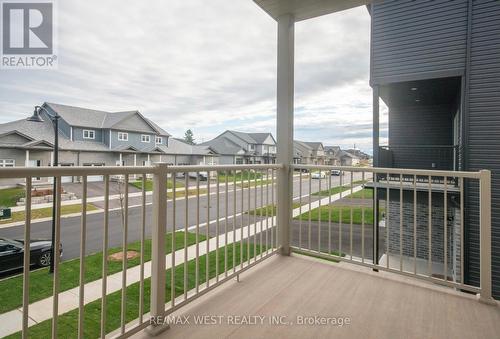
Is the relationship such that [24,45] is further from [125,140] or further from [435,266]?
[435,266]

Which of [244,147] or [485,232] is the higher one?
[244,147]

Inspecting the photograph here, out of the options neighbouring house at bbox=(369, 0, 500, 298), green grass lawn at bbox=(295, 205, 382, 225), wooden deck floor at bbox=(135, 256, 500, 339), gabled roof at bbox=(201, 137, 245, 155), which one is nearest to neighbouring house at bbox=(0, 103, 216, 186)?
gabled roof at bbox=(201, 137, 245, 155)

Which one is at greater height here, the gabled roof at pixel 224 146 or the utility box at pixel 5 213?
the gabled roof at pixel 224 146

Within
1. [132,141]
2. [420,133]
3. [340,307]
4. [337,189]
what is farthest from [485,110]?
[132,141]

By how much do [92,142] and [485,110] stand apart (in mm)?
5691

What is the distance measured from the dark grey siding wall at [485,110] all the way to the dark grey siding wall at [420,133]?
54.7 inches

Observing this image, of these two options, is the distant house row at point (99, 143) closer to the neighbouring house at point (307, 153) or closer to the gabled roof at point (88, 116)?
the gabled roof at point (88, 116)

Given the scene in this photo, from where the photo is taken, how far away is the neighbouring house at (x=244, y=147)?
2648mm

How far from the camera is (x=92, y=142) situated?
1688 mm

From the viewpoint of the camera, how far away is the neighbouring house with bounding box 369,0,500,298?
4453 millimetres

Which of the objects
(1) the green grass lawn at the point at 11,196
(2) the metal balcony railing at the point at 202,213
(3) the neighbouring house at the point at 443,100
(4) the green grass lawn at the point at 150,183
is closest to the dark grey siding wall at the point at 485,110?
(3) the neighbouring house at the point at 443,100

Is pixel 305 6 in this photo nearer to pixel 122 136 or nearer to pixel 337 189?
pixel 337 189

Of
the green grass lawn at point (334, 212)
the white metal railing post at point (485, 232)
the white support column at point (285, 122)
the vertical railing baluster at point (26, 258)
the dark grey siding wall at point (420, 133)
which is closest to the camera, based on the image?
the vertical railing baluster at point (26, 258)

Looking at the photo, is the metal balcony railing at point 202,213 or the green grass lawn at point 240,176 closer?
the metal balcony railing at point 202,213
